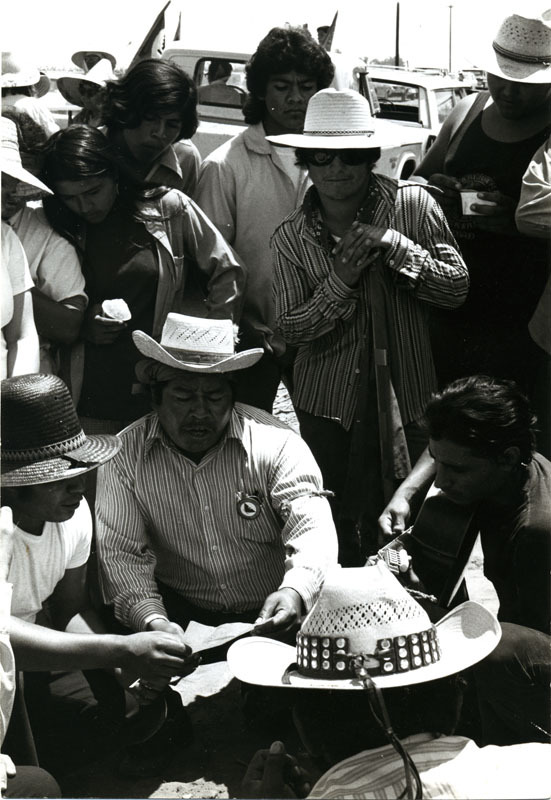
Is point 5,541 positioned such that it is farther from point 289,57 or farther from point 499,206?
point 289,57

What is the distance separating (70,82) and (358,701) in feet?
14.6

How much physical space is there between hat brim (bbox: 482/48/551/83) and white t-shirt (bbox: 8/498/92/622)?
2.01 metres

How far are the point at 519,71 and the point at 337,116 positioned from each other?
640 millimetres

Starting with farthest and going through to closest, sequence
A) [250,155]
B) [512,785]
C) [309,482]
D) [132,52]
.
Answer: [132,52], [250,155], [309,482], [512,785]

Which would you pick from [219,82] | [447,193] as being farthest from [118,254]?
[219,82]

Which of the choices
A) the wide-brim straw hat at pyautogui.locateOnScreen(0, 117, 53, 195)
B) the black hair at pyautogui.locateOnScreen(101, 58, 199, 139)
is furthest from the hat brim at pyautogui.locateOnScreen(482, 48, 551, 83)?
the wide-brim straw hat at pyautogui.locateOnScreen(0, 117, 53, 195)

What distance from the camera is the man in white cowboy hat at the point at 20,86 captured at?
446cm

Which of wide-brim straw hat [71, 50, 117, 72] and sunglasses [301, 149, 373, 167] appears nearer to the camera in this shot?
sunglasses [301, 149, 373, 167]

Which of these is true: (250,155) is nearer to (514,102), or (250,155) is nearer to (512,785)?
(514,102)

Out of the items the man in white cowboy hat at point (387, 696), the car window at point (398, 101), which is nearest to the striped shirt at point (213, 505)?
the man in white cowboy hat at point (387, 696)

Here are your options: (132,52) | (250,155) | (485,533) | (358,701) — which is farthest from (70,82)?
(358,701)

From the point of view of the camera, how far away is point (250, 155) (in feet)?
14.0

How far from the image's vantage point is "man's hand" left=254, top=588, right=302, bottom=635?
323cm

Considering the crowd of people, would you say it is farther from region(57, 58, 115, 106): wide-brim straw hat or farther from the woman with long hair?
region(57, 58, 115, 106): wide-brim straw hat
